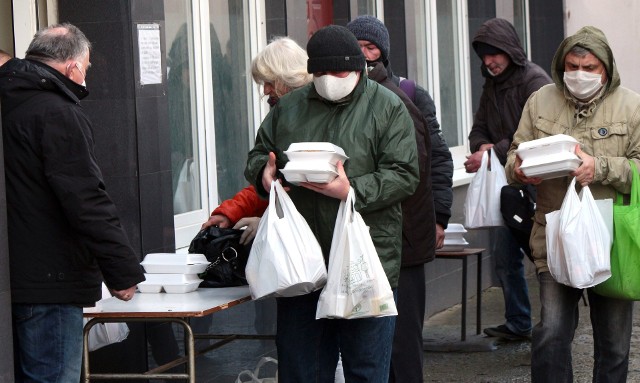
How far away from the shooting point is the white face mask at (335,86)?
15.5 ft

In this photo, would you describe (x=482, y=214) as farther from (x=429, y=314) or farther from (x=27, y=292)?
(x=27, y=292)

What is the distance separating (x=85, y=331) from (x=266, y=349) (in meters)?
2.41

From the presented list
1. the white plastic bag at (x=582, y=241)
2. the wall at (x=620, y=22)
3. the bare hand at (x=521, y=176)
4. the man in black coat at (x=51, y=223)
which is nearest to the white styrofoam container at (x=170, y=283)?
the man in black coat at (x=51, y=223)

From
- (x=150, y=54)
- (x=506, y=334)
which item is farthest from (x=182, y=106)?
(x=506, y=334)

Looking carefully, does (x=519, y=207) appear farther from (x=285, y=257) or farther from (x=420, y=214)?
(x=285, y=257)

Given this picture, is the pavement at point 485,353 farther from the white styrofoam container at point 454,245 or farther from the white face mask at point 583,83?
the white face mask at point 583,83

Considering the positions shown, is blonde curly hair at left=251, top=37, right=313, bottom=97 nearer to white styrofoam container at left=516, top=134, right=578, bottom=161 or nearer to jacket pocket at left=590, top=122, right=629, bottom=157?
white styrofoam container at left=516, top=134, right=578, bottom=161

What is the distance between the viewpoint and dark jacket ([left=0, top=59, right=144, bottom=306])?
14.0 ft

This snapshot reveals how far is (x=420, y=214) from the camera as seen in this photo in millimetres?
5453

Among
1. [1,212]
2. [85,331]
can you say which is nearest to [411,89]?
[85,331]

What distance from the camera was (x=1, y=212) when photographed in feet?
13.8

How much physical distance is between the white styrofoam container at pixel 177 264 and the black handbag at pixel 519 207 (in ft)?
7.52

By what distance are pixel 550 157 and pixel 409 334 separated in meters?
1.04

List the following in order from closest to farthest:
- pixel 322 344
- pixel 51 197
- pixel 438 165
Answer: pixel 51 197 → pixel 322 344 → pixel 438 165
